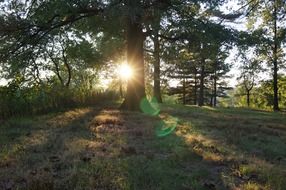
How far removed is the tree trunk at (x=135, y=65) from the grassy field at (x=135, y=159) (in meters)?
7.41

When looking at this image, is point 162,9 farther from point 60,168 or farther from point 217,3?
point 60,168

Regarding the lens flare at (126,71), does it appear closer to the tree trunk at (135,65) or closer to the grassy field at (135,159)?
the tree trunk at (135,65)

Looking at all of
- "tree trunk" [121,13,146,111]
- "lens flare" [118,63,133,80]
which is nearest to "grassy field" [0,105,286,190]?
"tree trunk" [121,13,146,111]

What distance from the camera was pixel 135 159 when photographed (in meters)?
5.56

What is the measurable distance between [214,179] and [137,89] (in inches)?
484

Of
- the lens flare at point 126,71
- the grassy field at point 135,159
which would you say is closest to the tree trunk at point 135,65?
the lens flare at point 126,71

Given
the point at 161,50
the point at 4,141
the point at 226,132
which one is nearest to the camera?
the point at 4,141

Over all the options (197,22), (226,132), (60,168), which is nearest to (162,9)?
(197,22)

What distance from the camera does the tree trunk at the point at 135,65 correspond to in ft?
54.4

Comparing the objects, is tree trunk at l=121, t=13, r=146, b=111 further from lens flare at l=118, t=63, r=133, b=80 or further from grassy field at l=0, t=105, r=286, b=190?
grassy field at l=0, t=105, r=286, b=190

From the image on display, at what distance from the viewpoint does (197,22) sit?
42.1 ft

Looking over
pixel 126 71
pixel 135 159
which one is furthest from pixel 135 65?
pixel 135 159

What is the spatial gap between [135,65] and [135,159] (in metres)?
11.6

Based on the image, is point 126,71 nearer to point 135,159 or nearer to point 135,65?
point 135,65
